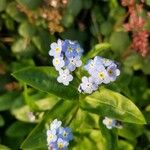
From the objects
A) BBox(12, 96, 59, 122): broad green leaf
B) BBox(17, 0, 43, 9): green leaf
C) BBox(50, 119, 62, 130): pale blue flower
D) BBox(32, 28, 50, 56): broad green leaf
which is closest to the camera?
BBox(50, 119, 62, 130): pale blue flower

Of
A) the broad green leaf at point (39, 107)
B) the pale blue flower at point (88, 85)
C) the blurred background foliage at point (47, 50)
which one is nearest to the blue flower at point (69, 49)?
the pale blue flower at point (88, 85)

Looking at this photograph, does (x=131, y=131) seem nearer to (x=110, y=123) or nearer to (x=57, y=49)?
(x=110, y=123)

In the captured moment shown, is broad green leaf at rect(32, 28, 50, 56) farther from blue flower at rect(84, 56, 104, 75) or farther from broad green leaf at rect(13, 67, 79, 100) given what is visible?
blue flower at rect(84, 56, 104, 75)

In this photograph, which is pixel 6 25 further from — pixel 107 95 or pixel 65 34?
pixel 107 95

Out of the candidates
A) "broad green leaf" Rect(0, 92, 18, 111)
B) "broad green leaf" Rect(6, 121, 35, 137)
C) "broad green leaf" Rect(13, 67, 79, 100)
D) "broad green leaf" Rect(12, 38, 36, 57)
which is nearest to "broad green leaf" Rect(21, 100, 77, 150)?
"broad green leaf" Rect(13, 67, 79, 100)

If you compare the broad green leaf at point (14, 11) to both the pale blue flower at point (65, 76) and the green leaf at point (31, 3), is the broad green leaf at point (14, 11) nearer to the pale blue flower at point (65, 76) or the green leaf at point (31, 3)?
the green leaf at point (31, 3)

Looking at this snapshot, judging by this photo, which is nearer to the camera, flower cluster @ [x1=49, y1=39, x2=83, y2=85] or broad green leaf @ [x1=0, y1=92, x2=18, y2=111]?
flower cluster @ [x1=49, y1=39, x2=83, y2=85]

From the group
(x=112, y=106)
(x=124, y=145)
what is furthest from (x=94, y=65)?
(x=124, y=145)
